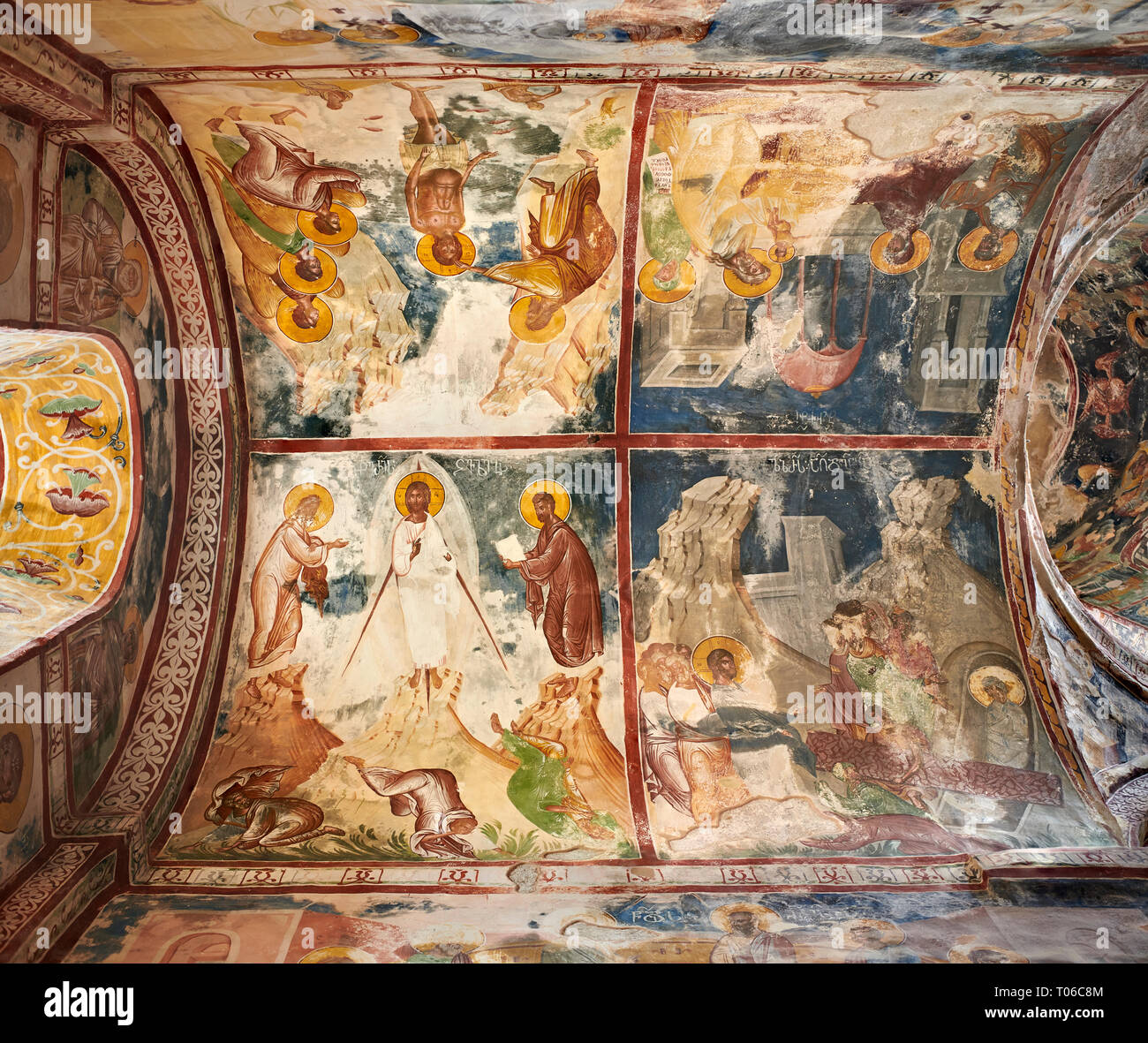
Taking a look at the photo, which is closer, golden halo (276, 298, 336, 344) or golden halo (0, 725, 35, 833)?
golden halo (0, 725, 35, 833)

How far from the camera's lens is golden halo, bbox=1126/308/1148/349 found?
31.7ft

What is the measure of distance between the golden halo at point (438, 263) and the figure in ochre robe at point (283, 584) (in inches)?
109

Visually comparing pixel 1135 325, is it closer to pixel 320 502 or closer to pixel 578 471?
pixel 578 471

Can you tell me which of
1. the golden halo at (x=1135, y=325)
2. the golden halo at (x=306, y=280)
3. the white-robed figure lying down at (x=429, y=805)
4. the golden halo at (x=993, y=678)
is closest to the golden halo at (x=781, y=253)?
the golden halo at (x=1135, y=325)

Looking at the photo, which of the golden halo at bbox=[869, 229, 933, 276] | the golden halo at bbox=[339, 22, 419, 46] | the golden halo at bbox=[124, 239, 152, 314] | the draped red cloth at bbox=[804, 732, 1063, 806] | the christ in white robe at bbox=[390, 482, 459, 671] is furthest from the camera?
the christ in white robe at bbox=[390, 482, 459, 671]

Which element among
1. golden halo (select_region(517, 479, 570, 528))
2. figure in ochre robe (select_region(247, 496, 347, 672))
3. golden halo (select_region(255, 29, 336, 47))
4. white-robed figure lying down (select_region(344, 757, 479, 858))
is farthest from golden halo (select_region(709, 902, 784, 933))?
golden halo (select_region(255, 29, 336, 47))

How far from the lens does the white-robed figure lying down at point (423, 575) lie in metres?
9.47

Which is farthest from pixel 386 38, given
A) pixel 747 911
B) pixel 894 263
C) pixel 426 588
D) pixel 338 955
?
pixel 747 911

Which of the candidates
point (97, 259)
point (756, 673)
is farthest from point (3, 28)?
point (756, 673)

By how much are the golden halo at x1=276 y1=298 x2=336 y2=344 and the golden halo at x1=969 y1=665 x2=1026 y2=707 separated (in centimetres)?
775

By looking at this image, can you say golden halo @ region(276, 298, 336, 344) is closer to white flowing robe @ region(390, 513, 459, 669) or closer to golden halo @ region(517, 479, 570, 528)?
white flowing robe @ region(390, 513, 459, 669)

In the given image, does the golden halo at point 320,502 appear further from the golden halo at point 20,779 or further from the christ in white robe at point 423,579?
the golden halo at point 20,779

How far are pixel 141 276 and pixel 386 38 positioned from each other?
3.35m

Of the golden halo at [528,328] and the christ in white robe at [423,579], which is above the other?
the golden halo at [528,328]
